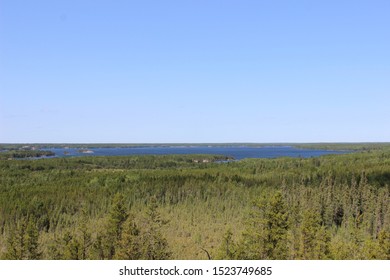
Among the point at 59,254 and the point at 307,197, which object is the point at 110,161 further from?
the point at 59,254

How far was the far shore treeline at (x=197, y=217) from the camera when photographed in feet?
107

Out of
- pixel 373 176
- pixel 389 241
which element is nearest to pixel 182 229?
pixel 389 241

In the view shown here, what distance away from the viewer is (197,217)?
80375mm

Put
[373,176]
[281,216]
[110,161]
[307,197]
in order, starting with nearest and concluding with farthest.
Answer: [281,216]
[307,197]
[373,176]
[110,161]

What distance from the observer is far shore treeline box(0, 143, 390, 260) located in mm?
32469

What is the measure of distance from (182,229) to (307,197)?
29931 millimetres

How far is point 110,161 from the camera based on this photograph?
640 ft

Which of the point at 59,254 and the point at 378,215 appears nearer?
the point at 59,254

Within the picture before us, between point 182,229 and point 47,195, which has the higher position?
point 47,195

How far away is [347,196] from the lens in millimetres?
82562
